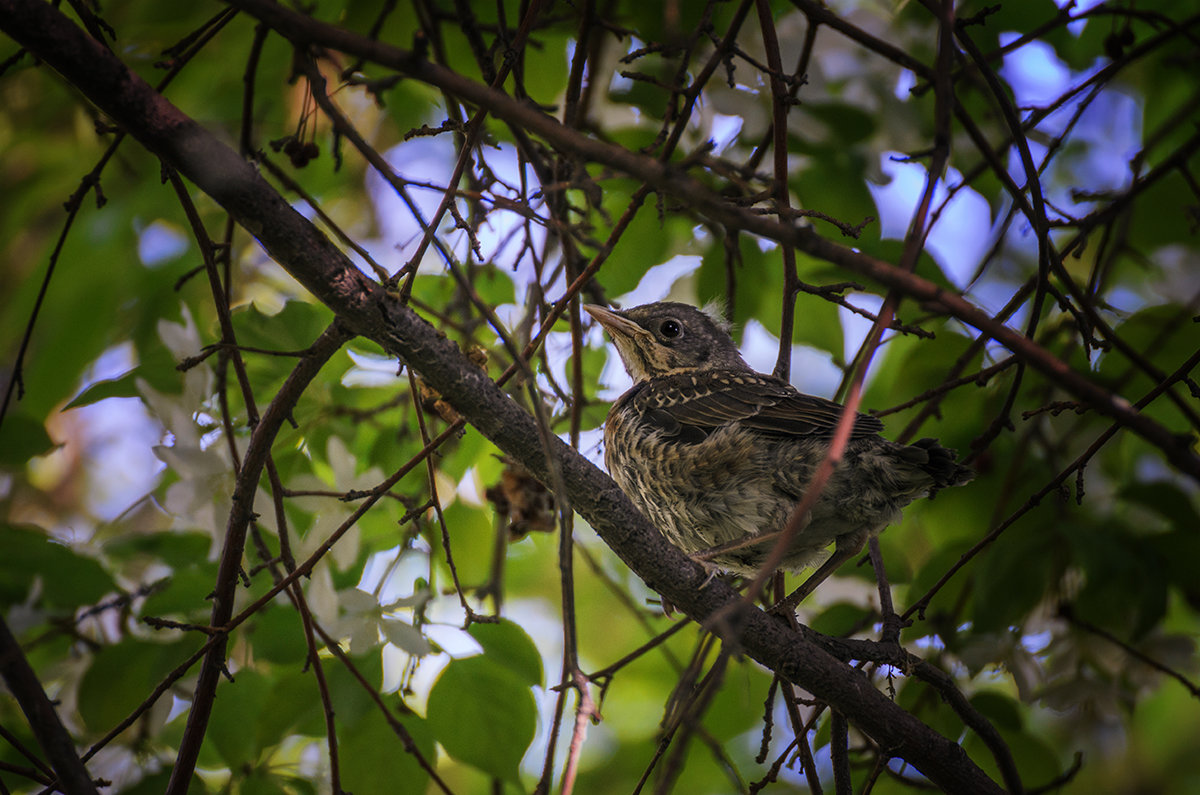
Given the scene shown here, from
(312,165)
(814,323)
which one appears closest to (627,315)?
(814,323)

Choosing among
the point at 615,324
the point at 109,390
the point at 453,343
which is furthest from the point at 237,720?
the point at 615,324

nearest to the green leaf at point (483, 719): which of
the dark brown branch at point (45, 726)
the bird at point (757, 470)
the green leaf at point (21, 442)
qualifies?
the bird at point (757, 470)

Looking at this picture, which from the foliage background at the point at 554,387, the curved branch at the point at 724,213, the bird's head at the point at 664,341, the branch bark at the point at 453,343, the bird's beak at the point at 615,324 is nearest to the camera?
the curved branch at the point at 724,213

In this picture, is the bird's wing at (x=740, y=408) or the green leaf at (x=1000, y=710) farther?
the bird's wing at (x=740, y=408)

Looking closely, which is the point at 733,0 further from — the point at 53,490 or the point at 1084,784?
the point at 1084,784

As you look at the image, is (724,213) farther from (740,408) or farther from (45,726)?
(740,408)

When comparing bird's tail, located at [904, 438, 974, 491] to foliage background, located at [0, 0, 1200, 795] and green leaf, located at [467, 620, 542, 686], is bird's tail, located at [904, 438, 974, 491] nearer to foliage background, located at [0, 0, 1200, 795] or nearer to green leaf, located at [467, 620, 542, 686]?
foliage background, located at [0, 0, 1200, 795]

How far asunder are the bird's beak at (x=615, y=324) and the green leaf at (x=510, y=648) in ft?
4.54

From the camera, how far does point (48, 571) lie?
265 cm

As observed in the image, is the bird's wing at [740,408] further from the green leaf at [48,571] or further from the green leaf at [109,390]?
the green leaf at [48,571]

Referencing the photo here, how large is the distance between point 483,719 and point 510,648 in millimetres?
207

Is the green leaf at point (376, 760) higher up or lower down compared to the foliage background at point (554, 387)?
lower down

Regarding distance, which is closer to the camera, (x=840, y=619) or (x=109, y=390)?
(x=109, y=390)

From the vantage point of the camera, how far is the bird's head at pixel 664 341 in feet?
13.1
